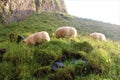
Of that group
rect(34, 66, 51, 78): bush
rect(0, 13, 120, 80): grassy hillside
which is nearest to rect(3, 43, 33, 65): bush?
rect(0, 13, 120, 80): grassy hillside

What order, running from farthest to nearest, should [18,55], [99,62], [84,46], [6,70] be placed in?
[84,46] → [18,55] → [6,70] → [99,62]

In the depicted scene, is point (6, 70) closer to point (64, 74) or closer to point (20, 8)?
point (64, 74)

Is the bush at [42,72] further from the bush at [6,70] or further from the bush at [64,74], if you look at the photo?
the bush at [6,70]

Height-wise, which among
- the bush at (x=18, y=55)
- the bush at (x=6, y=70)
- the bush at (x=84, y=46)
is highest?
the bush at (x=84, y=46)

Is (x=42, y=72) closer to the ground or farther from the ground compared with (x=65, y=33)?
closer to the ground

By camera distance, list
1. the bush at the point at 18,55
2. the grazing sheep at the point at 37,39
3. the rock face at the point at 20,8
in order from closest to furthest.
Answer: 1. the bush at the point at 18,55
2. the grazing sheep at the point at 37,39
3. the rock face at the point at 20,8

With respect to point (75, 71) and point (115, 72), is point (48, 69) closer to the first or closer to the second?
point (75, 71)

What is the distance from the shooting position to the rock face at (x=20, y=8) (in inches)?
1405

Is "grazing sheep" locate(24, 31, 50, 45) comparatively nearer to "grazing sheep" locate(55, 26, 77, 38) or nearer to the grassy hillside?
the grassy hillside

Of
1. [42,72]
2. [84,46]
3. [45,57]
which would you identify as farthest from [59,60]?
[84,46]

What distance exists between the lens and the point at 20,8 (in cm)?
4388

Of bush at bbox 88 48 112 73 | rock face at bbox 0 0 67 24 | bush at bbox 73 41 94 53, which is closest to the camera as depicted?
bush at bbox 88 48 112 73

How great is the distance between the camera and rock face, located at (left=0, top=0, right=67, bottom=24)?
35.7m

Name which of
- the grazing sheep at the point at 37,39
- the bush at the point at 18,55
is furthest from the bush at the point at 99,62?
the grazing sheep at the point at 37,39
